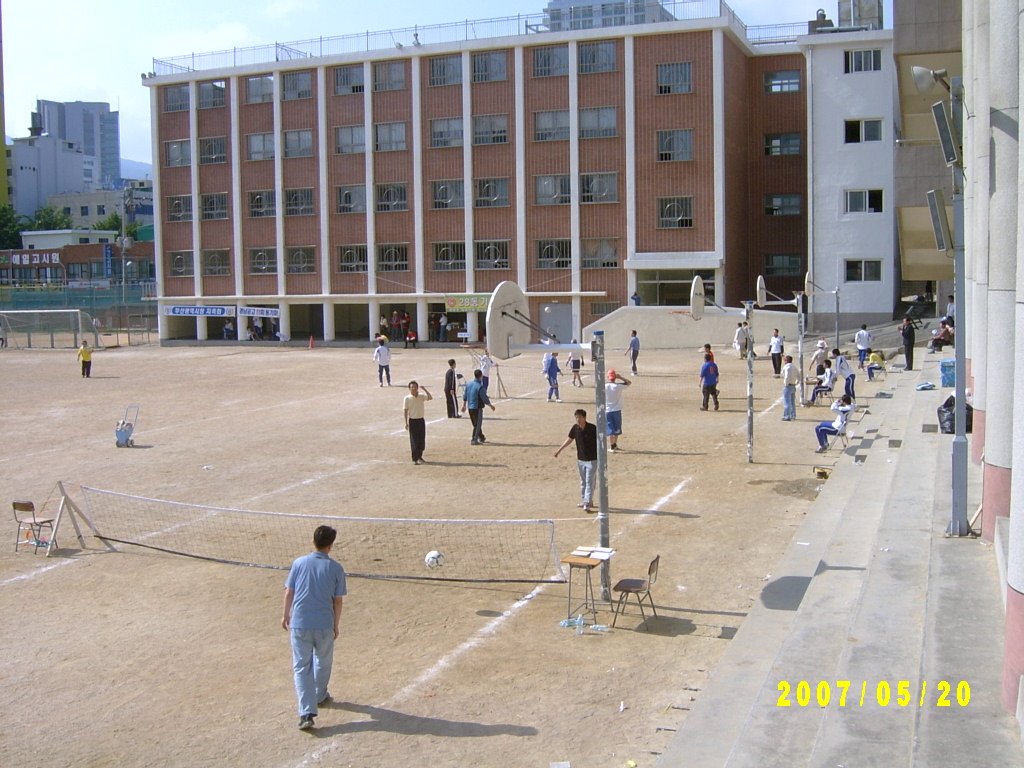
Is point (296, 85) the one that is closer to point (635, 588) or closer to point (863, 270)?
point (863, 270)

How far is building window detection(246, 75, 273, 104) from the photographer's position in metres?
65.6

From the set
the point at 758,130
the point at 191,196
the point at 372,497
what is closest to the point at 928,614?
the point at 372,497

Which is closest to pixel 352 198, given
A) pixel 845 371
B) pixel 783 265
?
pixel 783 265

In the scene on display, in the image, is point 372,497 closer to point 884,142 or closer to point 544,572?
point 544,572

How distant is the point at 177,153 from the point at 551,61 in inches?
1048

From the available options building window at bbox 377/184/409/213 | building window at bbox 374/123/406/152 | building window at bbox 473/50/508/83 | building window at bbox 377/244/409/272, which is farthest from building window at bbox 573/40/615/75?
building window at bbox 377/244/409/272

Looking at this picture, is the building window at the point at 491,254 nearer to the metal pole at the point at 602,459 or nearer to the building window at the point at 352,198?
the building window at the point at 352,198

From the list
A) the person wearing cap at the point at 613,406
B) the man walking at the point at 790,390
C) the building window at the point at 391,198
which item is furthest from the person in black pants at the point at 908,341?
the building window at the point at 391,198

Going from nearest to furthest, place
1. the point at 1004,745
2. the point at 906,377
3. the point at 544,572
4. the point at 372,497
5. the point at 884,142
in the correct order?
the point at 1004,745, the point at 544,572, the point at 372,497, the point at 906,377, the point at 884,142

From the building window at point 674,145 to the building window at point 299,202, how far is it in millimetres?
22151

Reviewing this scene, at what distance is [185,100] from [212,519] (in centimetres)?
5834

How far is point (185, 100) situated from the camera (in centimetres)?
6850

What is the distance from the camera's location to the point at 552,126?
194 ft

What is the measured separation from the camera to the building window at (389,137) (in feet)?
204
